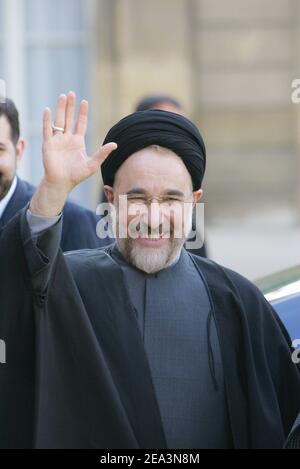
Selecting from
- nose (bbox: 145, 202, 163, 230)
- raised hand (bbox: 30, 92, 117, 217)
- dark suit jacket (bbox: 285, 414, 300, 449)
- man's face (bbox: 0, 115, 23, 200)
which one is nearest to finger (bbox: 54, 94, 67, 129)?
raised hand (bbox: 30, 92, 117, 217)

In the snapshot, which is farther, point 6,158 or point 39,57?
point 39,57

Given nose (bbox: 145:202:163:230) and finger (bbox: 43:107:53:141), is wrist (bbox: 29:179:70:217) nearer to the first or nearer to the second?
finger (bbox: 43:107:53:141)

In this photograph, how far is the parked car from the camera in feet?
12.5

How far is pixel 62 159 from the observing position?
3018 millimetres

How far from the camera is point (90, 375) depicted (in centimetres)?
302

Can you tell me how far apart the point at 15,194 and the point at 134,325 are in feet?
5.55

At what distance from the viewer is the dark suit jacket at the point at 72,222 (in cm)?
472

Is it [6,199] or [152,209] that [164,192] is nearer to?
[152,209]

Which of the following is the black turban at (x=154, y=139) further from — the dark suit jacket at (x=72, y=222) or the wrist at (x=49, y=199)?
the dark suit jacket at (x=72, y=222)

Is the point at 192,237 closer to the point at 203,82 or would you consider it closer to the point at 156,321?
the point at 156,321

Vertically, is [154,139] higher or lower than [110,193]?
higher

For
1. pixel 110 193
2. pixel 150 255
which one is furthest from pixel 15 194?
pixel 150 255

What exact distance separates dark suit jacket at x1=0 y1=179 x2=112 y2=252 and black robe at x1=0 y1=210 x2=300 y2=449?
5.05 feet

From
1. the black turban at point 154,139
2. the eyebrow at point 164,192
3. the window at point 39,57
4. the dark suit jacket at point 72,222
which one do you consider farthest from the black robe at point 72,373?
the window at point 39,57
